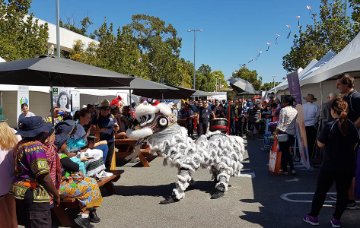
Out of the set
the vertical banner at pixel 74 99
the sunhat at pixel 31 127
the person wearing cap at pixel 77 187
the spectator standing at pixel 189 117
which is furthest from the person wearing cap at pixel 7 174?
the vertical banner at pixel 74 99

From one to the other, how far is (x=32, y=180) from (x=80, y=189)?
1284 millimetres

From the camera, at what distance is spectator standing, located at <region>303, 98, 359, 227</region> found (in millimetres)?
4352

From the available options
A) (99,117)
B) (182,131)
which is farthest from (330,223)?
(99,117)

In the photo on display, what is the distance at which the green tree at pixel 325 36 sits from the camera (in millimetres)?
20077

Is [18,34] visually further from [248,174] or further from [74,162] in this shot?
[74,162]

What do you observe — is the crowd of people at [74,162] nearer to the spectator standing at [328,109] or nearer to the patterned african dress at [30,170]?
the patterned african dress at [30,170]

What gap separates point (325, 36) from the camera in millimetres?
22484

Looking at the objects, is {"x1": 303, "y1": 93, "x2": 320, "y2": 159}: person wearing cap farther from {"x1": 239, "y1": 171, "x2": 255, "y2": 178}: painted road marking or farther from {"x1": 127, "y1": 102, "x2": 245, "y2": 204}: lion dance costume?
{"x1": 127, "y1": 102, "x2": 245, "y2": 204}: lion dance costume

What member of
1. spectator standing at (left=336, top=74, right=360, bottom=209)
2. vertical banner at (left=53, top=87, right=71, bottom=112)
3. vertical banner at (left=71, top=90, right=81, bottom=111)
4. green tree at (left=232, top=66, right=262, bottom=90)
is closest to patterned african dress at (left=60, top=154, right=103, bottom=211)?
spectator standing at (left=336, top=74, right=360, bottom=209)

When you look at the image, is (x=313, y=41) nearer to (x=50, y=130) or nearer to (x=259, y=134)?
(x=259, y=134)

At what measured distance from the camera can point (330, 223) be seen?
4824 mm

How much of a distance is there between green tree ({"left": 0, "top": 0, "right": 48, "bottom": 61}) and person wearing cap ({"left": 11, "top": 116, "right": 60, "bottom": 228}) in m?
13.1

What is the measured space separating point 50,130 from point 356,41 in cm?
738

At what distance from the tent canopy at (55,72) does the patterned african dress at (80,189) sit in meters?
1.20
